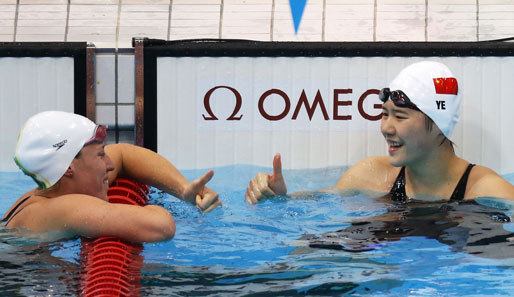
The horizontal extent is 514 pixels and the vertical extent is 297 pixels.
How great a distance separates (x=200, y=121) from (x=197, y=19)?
916 millimetres

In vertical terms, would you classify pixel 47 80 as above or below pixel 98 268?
above

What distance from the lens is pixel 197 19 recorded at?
5.76 m

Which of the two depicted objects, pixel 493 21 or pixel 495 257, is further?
pixel 493 21

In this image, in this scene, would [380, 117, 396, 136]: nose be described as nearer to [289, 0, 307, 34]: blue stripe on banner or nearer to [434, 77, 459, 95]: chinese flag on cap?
[434, 77, 459, 95]: chinese flag on cap

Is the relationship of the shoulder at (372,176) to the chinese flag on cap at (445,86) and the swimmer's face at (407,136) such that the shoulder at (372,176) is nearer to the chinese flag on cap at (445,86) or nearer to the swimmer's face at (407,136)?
the swimmer's face at (407,136)

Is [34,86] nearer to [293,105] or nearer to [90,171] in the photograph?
[293,105]

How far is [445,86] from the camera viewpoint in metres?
4.09

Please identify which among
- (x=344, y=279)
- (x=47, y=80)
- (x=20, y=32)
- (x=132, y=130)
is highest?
(x=20, y=32)

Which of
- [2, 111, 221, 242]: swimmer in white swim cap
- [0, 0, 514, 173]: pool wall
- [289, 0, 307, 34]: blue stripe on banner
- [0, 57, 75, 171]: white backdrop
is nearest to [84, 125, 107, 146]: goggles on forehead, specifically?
[2, 111, 221, 242]: swimmer in white swim cap

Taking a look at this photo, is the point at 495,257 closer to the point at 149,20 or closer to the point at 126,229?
the point at 126,229

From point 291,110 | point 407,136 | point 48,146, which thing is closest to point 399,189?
point 407,136

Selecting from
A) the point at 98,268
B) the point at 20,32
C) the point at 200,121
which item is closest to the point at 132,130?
the point at 200,121

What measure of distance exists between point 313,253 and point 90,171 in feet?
3.08

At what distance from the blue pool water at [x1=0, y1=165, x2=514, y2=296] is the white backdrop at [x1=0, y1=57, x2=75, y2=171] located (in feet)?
4.62
